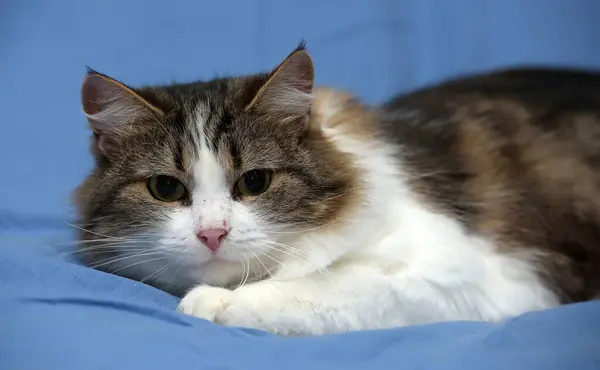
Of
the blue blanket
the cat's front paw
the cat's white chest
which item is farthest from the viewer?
the cat's white chest

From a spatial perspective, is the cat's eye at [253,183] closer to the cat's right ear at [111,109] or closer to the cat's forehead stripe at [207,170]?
the cat's forehead stripe at [207,170]

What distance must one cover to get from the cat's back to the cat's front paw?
44cm

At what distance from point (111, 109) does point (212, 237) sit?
329 millimetres

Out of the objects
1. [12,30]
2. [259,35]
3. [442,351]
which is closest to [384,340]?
[442,351]

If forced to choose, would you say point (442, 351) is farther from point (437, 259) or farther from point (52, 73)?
point (52, 73)

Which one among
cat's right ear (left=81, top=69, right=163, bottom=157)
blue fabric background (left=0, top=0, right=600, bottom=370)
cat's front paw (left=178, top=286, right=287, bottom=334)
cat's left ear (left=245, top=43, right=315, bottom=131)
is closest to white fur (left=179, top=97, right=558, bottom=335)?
cat's front paw (left=178, top=286, right=287, bottom=334)

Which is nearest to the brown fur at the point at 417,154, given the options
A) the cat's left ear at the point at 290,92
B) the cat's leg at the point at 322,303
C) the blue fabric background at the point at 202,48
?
the cat's left ear at the point at 290,92

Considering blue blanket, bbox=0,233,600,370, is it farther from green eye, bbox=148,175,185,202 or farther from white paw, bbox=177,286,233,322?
green eye, bbox=148,175,185,202

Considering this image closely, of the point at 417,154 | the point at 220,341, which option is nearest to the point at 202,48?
the point at 417,154

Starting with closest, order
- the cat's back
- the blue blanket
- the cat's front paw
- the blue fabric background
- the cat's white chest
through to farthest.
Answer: the blue blanket
the cat's front paw
the cat's white chest
the cat's back
the blue fabric background

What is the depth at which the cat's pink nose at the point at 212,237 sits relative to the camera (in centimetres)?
117

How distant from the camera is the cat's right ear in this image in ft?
4.13

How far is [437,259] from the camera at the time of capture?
1.33 m

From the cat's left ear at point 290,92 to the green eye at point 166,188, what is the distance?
0.19 m
